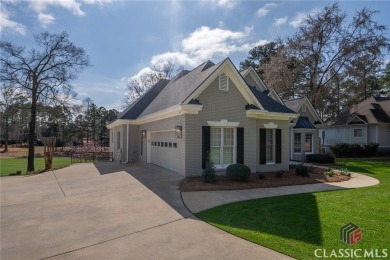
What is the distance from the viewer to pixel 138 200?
8.40 m

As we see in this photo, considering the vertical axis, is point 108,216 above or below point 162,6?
below

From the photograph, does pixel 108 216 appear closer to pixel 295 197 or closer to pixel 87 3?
pixel 295 197

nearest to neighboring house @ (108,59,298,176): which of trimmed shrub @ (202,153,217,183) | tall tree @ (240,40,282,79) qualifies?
trimmed shrub @ (202,153,217,183)

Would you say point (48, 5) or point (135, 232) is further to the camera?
point (48, 5)

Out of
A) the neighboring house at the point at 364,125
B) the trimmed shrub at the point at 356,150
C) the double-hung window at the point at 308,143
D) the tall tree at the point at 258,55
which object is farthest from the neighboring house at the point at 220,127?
the tall tree at the point at 258,55

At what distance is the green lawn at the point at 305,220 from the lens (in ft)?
16.4

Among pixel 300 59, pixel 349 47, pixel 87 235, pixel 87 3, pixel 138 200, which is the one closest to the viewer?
pixel 87 235

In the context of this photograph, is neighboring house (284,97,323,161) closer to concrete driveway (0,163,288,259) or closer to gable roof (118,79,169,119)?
gable roof (118,79,169,119)

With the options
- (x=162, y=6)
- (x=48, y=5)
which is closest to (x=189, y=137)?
(x=162, y=6)

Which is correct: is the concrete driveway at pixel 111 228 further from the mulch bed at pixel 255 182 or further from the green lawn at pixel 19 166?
the green lawn at pixel 19 166

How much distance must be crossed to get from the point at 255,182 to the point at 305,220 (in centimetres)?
479

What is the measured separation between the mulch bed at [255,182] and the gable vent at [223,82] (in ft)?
13.9

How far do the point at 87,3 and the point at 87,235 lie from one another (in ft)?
30.0

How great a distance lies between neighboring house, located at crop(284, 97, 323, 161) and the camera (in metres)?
22.3
